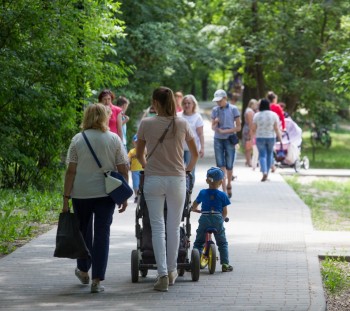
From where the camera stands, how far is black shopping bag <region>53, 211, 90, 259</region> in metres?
8.84

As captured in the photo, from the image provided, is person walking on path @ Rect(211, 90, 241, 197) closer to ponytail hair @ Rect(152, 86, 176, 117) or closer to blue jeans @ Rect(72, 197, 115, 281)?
ponytail hair @ Rect(152, 86, 176, 117)

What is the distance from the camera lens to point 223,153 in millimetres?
17891

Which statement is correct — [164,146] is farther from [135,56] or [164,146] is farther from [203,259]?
[135,56]

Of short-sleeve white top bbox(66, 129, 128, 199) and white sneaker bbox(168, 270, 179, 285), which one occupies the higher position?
short-sleeve white top bbox(66, 129, 128, 199)

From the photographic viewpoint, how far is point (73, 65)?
1606 centimetres

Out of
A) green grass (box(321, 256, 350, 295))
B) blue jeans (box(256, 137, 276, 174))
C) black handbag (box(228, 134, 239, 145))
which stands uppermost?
black handbag (box(228, 134, 239, 145))

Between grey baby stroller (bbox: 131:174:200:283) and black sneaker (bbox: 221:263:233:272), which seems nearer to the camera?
grey baby stroller (bbox: 131:174:200:283)

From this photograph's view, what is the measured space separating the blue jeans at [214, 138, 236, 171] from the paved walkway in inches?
124

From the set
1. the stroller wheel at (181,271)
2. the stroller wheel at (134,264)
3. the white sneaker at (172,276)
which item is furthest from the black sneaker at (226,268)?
the stroller wheel at (134,264)

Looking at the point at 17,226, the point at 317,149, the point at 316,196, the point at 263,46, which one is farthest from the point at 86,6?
the point at 317,149

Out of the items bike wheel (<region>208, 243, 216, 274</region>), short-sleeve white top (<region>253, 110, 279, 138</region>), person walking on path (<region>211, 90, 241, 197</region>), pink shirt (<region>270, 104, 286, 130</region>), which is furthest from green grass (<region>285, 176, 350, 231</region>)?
bike wheel (<region>208, 243, 216, 274</region>)

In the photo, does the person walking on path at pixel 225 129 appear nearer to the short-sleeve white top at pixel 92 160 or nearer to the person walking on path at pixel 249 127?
the person walking on path at pixel 249 127

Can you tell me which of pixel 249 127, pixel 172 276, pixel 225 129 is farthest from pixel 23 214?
pixel 249 127

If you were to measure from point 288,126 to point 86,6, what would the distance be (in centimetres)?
1067
